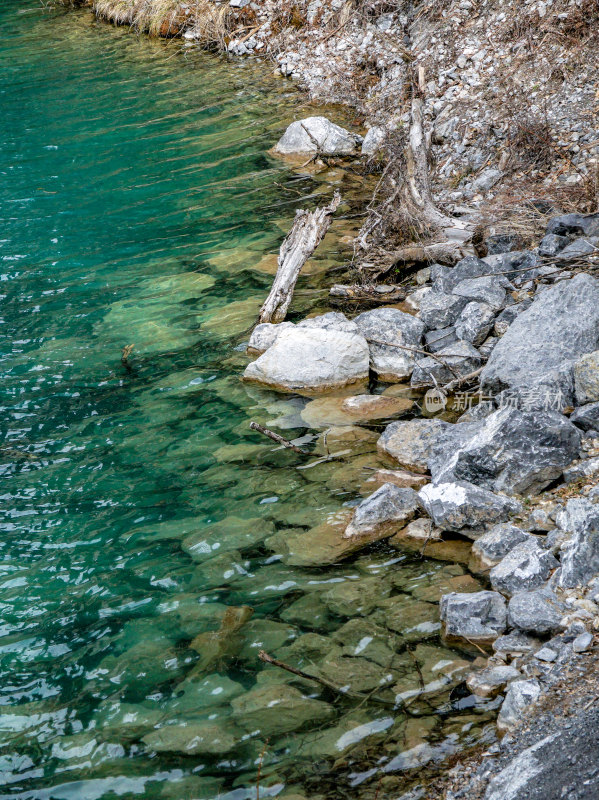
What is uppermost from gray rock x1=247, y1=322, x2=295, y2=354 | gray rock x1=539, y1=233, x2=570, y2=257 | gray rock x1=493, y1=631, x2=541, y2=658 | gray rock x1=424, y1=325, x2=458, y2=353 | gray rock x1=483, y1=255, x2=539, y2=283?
gray rock x1=539, y1=233, x2=570, y2=257

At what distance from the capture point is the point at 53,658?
12.9 feet

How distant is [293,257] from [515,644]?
4.57 m

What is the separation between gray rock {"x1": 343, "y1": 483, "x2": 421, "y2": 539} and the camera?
14.7 feet

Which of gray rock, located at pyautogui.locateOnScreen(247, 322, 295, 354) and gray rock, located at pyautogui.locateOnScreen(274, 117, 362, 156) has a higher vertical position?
gray rock, located at pyautogui.locateOnScreen(274, 117, 362, 156)

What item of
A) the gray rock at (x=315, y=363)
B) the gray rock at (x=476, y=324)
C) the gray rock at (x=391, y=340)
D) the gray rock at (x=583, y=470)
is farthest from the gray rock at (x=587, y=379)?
the gray rock at (x=315, y=363)

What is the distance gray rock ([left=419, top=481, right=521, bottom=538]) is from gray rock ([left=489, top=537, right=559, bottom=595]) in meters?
0.39

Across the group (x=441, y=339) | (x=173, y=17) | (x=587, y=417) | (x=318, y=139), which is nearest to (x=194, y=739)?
(x=587, y=417)

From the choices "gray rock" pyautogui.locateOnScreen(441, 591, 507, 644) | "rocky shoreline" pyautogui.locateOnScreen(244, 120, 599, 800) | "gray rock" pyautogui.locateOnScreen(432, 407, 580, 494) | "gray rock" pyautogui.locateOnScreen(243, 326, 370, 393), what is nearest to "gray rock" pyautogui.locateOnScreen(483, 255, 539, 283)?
"rocky shoreline" pyautogui.locateOnScreen(244, 120, 599, 800)

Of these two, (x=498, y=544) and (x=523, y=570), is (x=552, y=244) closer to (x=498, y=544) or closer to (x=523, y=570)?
(x=498, y=544)

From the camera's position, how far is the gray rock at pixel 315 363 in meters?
6.09

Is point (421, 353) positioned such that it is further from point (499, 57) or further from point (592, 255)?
point (499, 57)

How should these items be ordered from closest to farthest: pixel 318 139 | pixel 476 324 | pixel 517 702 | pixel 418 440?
pixel 517 702 → pixel 418 440 → pixel 476 324 → pixel 318 139

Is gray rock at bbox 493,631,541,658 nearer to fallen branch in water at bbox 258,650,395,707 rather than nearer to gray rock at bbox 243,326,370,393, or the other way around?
fallen branch in water at bbox 258,650,395,707

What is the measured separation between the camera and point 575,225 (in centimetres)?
665
